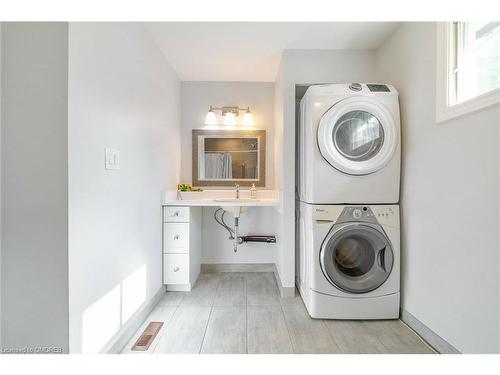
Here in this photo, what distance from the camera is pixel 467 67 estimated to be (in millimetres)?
1416

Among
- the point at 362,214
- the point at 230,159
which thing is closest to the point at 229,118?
the point at 230,159

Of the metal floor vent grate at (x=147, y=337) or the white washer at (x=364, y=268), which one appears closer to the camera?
the metal floor vent grate at (x=147, y=337)

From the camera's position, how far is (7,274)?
3.43 ft

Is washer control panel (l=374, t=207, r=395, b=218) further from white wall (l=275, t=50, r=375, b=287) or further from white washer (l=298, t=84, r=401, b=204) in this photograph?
white wall (l=275, t=50, r=375, b=287)

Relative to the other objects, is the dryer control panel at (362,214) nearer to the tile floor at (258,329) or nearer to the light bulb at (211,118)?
the tile floor at (258,329)

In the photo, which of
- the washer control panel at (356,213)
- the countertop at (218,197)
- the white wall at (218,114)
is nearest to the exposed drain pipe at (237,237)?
the white wall at (218,114)

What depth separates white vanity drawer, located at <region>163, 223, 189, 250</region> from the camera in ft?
7.72

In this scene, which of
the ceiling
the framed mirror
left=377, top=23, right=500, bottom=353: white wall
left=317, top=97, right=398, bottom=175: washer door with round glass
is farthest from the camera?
the framed mirror

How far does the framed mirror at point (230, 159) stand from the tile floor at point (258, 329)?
4.24 ft

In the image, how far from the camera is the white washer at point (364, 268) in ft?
6.17

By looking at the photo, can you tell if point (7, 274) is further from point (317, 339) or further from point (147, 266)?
point (317, 339)

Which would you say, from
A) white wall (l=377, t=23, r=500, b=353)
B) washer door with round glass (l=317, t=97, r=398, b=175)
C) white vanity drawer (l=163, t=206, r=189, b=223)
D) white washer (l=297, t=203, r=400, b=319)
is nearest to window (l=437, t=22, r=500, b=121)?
white wall (l=377, t=23, r=500, b=353)

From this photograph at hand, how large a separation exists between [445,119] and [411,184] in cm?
52

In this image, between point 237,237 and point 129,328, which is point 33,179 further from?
point 237,237
